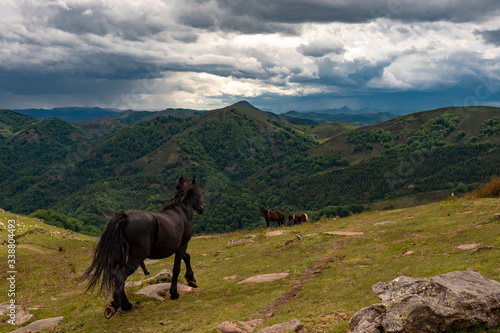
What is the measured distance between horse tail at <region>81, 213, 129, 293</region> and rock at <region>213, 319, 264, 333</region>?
4333 mm

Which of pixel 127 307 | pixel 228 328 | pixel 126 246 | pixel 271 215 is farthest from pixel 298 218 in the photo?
pixel 228 328

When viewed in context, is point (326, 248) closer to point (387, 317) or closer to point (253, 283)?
point (253, 283)

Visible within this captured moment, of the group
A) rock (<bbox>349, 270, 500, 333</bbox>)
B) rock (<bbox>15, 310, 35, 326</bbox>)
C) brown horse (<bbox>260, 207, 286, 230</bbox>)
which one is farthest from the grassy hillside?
brown horse (<bbox>260, 207, 286, 230</bbox>)

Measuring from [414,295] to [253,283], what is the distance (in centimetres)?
843

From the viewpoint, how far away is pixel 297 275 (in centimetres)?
1534

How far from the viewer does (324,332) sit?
7984 mm

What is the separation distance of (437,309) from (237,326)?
484 centimetres

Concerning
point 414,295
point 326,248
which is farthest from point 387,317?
point 326,248

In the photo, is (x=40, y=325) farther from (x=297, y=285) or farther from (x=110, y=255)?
(x=297, y=285)

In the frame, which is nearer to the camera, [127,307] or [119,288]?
[119,288]

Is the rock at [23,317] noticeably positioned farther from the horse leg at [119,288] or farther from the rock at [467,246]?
the rock at [467,246]

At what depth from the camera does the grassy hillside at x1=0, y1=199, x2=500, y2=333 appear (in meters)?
10.5

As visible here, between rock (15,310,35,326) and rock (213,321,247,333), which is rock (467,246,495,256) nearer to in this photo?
rock (213,321,247,333)

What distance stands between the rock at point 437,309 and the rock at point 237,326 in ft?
9.13
